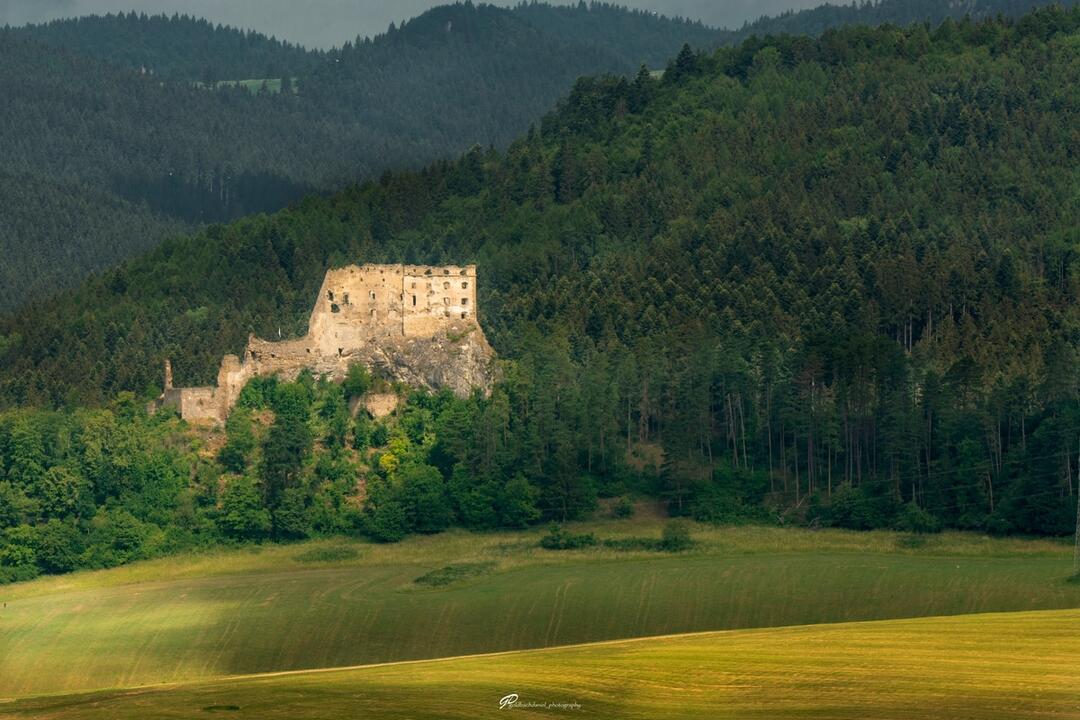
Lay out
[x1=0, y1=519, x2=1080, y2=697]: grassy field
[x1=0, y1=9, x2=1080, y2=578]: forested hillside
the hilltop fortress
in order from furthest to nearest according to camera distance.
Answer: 1. the hilltop fortress
2. [x1=0, y1=9, x2=1080, y2=578]: forested hillside
3. [x1=0, y1=519, x2=1080, y2=697]: grassy field

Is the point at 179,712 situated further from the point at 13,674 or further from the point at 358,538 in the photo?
the point at 358,538

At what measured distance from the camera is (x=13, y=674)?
93.4m

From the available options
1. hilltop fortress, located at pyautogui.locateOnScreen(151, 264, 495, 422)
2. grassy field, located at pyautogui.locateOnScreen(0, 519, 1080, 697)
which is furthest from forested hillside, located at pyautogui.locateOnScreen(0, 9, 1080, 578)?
grassy field, located at pyautogui.locateOnScreen(0, 519, 1080, 697)

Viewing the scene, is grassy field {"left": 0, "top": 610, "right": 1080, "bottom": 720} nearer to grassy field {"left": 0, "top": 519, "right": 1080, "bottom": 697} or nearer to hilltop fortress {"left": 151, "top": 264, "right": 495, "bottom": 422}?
grassy field {"left": 0, "top": 519, "right": 1080, "bottom": 697}

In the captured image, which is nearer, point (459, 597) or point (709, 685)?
point (709, 685)

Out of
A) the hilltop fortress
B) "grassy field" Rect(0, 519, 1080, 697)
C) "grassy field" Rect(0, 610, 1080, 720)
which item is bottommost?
"grassy field" Rect(0, 519, 1080, 697)

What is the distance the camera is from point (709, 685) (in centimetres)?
7038

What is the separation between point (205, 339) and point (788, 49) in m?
73.9

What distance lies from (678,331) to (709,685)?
63569 mm

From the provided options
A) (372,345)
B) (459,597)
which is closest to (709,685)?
(459,597)

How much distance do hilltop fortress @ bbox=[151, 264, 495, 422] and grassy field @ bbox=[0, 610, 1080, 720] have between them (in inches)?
1737

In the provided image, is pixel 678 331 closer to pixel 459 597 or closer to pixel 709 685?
pixel 459 597

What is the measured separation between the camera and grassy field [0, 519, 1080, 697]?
3711 inches

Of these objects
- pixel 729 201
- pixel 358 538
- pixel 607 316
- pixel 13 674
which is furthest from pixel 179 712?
pixel 729 201
